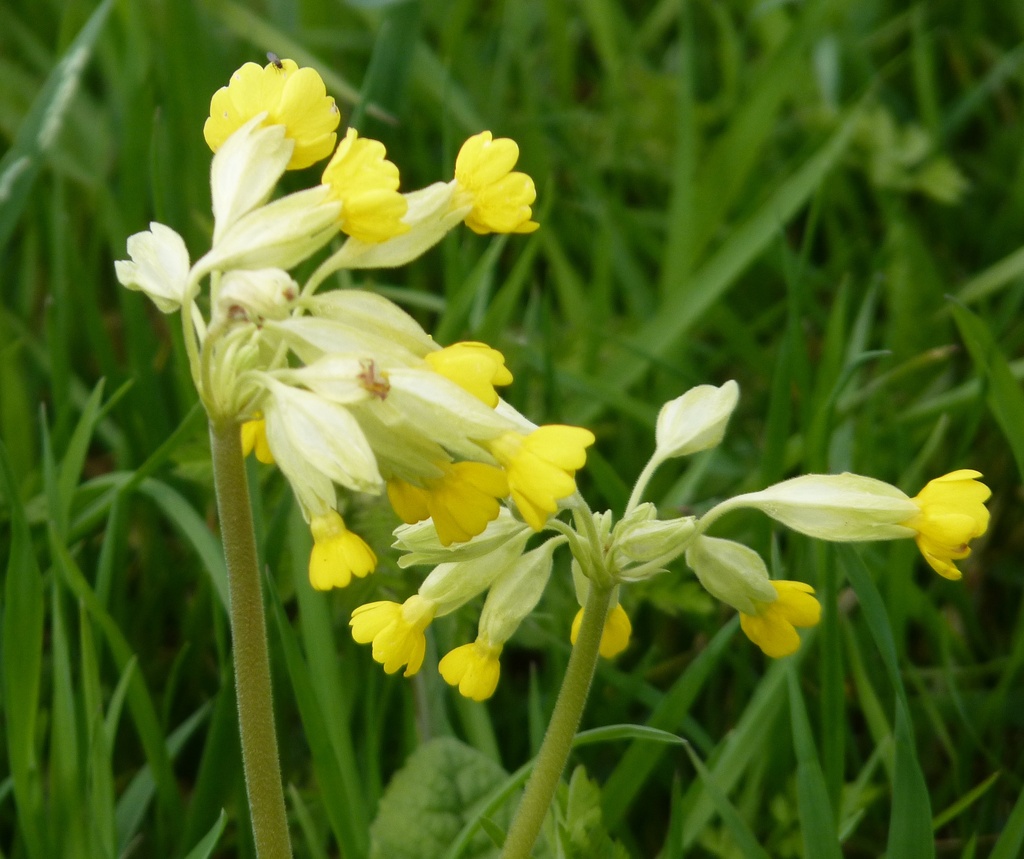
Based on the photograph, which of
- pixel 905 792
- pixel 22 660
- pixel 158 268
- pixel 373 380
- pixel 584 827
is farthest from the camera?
pixel 22 660

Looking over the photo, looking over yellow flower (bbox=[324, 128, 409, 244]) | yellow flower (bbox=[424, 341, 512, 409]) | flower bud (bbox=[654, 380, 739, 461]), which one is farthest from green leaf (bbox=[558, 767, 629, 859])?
yellow flower (bbox=[324, 128, 409, 244])

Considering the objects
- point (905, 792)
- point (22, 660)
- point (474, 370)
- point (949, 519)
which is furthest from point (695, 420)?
point (22, 660)

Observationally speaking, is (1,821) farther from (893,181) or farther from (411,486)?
(893,181)

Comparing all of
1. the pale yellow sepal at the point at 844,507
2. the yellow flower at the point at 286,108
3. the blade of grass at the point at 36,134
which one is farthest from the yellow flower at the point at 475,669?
the blade of grass at the point at 36,134

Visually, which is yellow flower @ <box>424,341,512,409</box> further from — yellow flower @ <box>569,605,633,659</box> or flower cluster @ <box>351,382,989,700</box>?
yellow flower @ <box>569,605,633,659</box>

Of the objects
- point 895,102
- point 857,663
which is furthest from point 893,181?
point 857,663

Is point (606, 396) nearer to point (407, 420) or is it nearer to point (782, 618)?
point (782, 618)

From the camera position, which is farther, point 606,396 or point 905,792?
point 606,396
